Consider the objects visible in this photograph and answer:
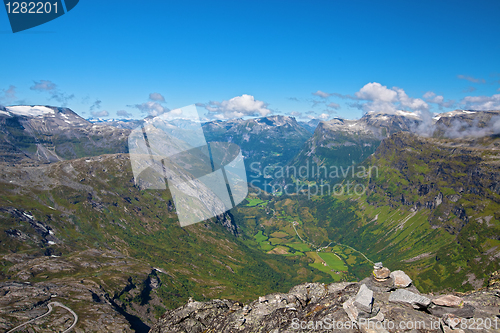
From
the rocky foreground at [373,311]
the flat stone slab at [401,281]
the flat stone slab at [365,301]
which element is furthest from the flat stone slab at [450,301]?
the flat stone slab at [365,301]

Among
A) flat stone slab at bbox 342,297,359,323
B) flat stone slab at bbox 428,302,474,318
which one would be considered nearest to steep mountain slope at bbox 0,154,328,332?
flat stone slab at bbox 342,297,359,323

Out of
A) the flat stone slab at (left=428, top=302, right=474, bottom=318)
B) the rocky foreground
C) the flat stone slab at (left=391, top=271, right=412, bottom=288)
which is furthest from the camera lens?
the flat stone slab at (left=391, top=271, right=412, bottom=288)

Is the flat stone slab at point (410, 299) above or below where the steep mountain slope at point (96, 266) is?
above

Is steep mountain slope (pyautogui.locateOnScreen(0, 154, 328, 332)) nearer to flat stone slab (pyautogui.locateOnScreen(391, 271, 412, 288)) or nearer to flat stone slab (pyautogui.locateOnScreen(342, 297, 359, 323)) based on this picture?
flat stone slab (pyautogui.locateOnScreen(342, 297, 359, 323))

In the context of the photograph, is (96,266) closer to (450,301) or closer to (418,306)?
(418,306)

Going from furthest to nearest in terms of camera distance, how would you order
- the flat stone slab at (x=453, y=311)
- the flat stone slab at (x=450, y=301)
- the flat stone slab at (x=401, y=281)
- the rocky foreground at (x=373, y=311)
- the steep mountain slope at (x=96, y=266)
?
the steep mountain slope at (x=96, y=266) < the flat stone slab at (x=401, y=281) < the flat stone slab at (x=450, y=301) < the flat stone slab at (x=453, y=311) < the rocky foreground at (x=373, y=311)

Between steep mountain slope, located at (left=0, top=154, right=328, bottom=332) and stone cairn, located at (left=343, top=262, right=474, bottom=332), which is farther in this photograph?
steep mountain slope, located at (left=0, top=154, right=328, bottom=332)

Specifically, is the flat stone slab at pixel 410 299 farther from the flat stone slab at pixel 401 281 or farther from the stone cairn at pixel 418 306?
the flat stone slab at pixel 401 281

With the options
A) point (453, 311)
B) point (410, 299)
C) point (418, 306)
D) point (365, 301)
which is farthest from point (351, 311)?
point (453, 311)

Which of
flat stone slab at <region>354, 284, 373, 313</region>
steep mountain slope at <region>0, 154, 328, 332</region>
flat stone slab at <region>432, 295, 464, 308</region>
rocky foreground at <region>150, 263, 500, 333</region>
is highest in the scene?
flat stone slab at <region>354, 284, 373, 313</region>
